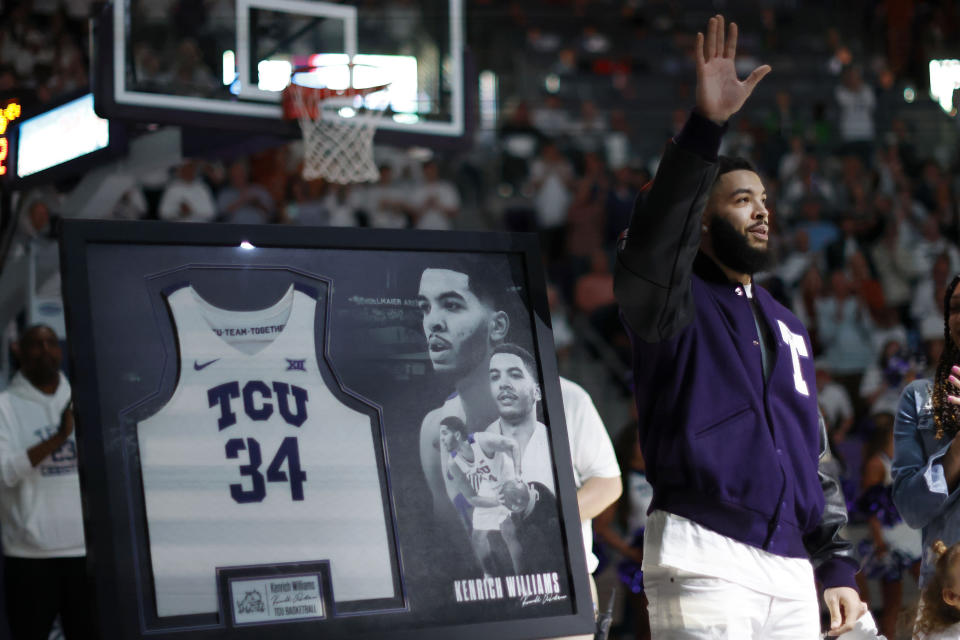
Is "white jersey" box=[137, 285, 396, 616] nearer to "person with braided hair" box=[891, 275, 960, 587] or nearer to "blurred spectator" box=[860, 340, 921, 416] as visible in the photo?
"person with braided hair" box=[891, 275, 960, 587]

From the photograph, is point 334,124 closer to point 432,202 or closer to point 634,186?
point 432,202

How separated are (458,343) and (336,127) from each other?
4.90 meters

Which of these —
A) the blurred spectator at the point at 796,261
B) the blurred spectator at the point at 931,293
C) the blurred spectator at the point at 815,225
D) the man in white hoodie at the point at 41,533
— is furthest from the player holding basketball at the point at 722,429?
the blurred spectator at the point at 815,225

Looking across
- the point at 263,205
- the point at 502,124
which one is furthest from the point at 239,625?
the point at 502,124

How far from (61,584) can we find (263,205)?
6142 mm

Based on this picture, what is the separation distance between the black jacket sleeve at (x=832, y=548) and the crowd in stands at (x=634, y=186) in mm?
5256

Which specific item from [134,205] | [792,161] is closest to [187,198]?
[134,205]

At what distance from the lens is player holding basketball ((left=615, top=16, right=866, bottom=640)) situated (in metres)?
2.79

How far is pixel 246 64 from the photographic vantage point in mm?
7441

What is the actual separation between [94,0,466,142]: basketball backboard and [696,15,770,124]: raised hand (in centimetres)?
477

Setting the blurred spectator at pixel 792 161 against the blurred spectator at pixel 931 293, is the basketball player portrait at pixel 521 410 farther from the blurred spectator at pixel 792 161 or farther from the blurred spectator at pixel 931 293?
the blurred spectator at pixel 792 161

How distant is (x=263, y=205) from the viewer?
11492 mm

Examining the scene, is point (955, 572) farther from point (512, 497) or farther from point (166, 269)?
point (166, 269)

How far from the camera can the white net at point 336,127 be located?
24.1ft
